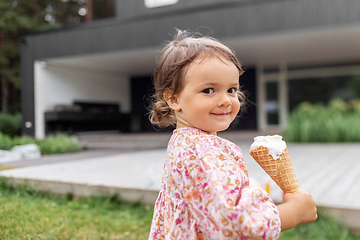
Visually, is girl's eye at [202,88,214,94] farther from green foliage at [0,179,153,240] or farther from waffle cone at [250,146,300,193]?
green foliage at [0,179,153,240]

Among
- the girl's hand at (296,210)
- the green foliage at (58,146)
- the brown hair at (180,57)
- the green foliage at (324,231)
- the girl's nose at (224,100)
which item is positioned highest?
the brown hair at (180,57)

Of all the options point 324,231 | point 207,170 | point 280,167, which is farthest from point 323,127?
point 207,170

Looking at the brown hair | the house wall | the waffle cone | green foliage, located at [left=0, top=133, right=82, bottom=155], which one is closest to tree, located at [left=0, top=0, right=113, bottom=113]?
green foliage, located at [left=0, top=133, right=82, bottom=155]

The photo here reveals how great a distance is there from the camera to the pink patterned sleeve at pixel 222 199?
810 mm

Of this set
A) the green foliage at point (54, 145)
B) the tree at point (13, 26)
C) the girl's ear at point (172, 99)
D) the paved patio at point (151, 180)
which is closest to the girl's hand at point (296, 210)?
the girl's ear at point (172, 99)

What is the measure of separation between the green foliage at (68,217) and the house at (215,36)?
4302 millimetres

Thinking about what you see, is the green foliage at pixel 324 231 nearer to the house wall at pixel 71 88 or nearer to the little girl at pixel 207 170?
the little girl at pixel 207 170

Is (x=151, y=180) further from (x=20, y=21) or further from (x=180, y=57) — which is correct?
(x=20, y=21)

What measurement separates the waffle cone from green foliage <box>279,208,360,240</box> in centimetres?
174

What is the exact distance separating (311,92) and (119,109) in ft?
27.1

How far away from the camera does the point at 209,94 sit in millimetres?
963

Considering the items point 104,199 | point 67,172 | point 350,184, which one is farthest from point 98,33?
point 350,184

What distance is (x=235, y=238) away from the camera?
2.72 feet

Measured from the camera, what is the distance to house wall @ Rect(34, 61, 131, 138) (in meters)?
11.3
